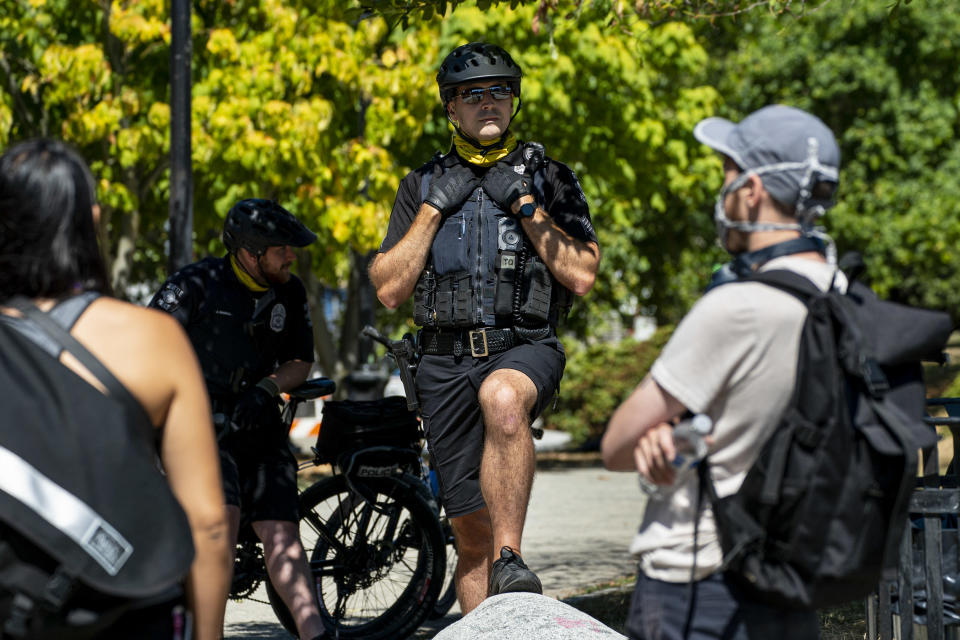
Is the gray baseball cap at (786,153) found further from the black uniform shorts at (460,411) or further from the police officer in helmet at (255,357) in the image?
the police officer in helmet at (255,357)

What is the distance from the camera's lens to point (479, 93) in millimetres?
5082

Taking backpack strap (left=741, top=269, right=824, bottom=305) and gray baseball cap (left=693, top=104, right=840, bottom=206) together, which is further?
gray baseball cap (left=693, top=104, right=840, bottom=206)

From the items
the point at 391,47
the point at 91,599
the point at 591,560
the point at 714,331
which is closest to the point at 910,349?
the point at 714,331

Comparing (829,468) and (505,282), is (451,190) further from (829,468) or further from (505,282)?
(829,468)

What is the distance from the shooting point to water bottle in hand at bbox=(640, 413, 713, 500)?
2574 millimetres

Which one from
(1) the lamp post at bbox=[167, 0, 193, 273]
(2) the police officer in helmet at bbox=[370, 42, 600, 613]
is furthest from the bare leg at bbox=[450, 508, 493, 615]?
(1) the lamp post at bbox=[167, 0, 193, 273]

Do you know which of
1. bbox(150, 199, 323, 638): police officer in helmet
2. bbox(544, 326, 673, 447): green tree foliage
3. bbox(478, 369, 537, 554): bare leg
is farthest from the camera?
bbox(544, 326, 673, 447): green tree foliage

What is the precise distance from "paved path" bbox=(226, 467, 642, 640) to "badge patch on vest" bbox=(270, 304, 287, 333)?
1935 millimetres

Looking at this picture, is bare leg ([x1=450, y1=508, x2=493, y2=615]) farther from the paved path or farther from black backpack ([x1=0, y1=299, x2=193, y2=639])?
black backpack ([x1=0, y1=299, x2=193, y2=639])

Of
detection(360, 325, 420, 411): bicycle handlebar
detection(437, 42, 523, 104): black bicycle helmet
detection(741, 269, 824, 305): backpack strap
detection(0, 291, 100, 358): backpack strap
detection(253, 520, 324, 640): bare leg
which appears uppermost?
detection(437, 42, 523, 104): black bicycle helmet

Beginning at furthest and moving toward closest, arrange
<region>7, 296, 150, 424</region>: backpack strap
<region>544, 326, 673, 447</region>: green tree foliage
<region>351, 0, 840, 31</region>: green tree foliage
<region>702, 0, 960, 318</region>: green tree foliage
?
<region>702, 0, 960, 318</region>: green tree foliage, <region>544, 326, 673, 447</region>: green tree foliage, <region>351, 0, 840, 31</region>: green tree foliage, <region>7, 296, 150, 424</region>: backpack strap

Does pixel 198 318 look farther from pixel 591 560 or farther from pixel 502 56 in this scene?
pixel 591 560

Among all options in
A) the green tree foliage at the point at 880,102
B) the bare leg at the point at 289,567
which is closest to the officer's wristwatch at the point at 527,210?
the bare leg at the point at 289,567

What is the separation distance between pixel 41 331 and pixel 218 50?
11809 mm
